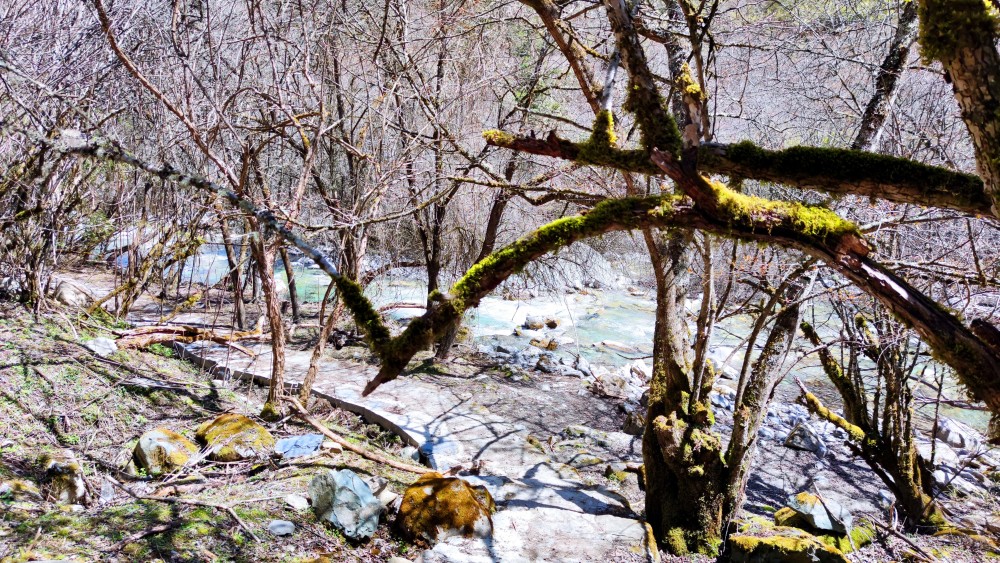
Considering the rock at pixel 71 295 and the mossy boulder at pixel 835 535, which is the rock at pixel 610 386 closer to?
the mossy boulder at pixel 835 535

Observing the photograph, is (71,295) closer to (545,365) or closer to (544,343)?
(545,365)

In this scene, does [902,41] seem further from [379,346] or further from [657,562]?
[379,346]

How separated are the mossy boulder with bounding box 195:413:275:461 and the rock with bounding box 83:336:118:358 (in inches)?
67.7

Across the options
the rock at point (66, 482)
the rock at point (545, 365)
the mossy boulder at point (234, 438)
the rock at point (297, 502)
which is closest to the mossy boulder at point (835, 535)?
the rock at point (297, 502)

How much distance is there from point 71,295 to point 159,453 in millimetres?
4838

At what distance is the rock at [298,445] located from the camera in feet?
18.0

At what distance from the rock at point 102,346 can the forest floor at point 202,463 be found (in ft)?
0.37

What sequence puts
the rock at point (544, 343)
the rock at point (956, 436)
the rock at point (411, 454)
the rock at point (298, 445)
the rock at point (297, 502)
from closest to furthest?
the rock at point (297, 502) → the rock at point (298, 445) → the rock at point (411, 454) → the rock at point (956, 436) → the rock at point (544, 343)

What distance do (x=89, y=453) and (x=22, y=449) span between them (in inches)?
18.4

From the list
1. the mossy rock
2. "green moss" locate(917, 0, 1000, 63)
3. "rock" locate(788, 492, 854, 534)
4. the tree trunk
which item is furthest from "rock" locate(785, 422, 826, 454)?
"green moss" locate(917, 0, 1000, 63)

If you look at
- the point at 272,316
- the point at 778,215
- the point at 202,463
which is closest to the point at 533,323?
the point at 272,316

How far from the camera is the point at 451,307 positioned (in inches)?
86.2

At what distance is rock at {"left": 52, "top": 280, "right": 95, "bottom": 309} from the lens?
310 inches

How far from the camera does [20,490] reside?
13.1 ft
